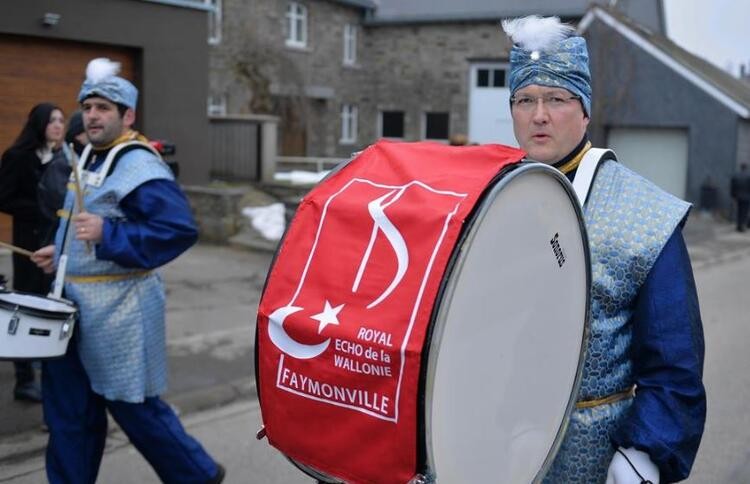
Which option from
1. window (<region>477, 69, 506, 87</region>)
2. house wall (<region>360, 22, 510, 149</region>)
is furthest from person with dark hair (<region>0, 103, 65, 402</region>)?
window (<region>477, 69, 506, 87</region>)

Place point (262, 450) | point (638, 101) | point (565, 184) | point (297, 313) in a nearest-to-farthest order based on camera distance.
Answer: point (297, 313) → point (565, 184) → point (262, 450) → point (638, 101)

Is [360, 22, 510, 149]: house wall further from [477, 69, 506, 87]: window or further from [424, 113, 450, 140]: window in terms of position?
[477, 69, 506, 87]: window

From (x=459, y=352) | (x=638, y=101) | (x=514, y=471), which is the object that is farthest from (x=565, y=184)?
(x=638, y=101)

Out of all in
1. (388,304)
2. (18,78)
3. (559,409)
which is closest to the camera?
(388,304)

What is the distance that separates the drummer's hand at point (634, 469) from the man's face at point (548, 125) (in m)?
0.71

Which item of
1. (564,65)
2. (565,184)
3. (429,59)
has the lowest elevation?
(565,184)

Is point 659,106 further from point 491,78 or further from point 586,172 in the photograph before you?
point 586,172

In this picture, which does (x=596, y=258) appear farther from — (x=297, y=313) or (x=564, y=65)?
(x=297, y=313)

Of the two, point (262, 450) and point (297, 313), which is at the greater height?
point (297, 313)

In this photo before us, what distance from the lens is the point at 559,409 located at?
6.32 ft

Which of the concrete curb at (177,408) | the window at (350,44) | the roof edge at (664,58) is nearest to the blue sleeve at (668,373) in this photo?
the concrete curb at (177,408)

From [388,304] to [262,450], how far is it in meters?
3.57

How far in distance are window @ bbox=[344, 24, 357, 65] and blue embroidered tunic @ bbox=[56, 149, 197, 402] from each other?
975 inches

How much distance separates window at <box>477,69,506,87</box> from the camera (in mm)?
27688
